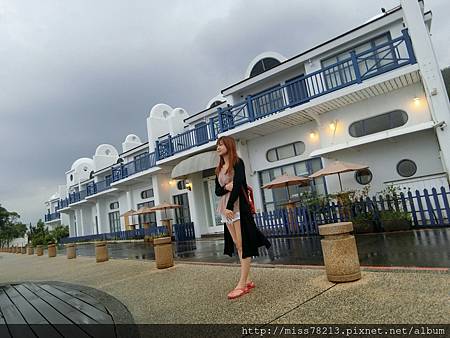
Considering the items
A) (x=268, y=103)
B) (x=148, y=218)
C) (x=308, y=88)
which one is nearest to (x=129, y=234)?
(x=148, y=218)

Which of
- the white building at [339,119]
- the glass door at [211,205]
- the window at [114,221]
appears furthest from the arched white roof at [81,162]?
the glass door at [211,205]

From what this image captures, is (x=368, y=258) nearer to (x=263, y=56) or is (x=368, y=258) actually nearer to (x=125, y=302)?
(x=125, y=302)

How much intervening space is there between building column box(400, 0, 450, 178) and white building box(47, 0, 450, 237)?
0.09ft

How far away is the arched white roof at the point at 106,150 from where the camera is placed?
31.5m

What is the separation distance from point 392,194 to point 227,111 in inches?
302

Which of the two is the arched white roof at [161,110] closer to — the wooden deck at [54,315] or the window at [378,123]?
the window at [378,123]

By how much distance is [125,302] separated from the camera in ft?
14.7

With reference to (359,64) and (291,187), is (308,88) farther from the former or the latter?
(291,187)

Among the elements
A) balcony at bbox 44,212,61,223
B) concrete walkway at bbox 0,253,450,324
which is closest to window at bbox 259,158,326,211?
concrete walkway at bbox 0,253,450,324

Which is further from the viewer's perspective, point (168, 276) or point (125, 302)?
point (168, 276)

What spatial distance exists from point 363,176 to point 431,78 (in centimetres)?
372

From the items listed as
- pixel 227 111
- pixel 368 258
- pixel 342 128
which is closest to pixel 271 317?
pixel 368 258

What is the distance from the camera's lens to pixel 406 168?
31.7 feet

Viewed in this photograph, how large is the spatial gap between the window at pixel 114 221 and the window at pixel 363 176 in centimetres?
2298
